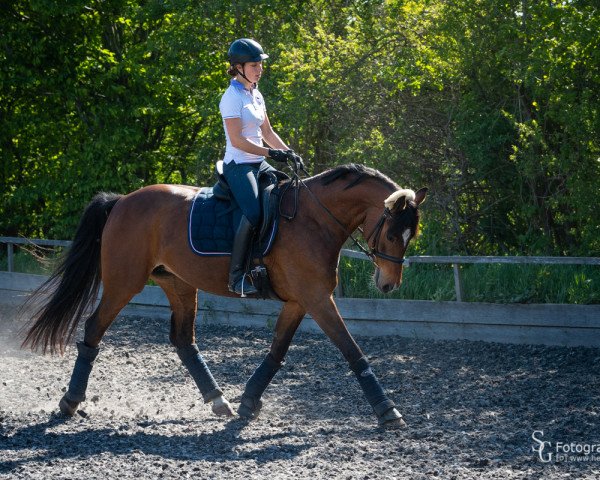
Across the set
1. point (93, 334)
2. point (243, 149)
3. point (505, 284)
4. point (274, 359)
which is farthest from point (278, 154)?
point (505, 284)

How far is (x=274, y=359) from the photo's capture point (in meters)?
6.88

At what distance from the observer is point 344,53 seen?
12453mm

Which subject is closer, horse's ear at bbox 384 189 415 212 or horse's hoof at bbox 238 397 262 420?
horse's ear at bbox 384 189 415 212

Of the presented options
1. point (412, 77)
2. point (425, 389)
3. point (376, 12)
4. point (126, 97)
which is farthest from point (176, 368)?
point (126, 97)

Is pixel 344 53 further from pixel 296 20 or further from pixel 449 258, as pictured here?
pixel 449 258

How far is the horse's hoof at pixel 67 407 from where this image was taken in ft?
22.5

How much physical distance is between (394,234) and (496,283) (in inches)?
167

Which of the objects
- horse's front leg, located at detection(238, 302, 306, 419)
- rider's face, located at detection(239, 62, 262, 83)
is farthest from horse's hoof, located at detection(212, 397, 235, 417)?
rider's face, located at detection(239, 62, 262, 83)

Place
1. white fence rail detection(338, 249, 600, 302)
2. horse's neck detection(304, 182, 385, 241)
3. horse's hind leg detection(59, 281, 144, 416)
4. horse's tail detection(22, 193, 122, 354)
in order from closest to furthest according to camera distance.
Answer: horse's neck detection(304, 182, 385, 241) → horse's hind leg detection(59, 281, 144, 416) → horse's tail detection(22, 193, 122, 354) → white fence rail detection(338, 249, 600, 302)

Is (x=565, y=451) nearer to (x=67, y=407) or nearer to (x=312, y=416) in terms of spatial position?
(x=312, y=416)

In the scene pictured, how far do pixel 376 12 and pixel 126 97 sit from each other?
5.20 m

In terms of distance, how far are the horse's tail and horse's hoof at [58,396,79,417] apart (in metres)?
0.66

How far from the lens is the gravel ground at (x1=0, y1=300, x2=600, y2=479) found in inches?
211

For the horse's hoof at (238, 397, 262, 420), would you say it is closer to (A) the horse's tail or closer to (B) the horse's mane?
(A) the horse's tail
